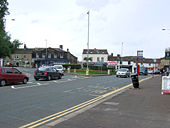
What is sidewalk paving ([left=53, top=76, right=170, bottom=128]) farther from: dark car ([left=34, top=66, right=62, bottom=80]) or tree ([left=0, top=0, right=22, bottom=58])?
tree ([left=0, top=0, right=22, bottom=58])

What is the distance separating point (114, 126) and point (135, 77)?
10.3 meters

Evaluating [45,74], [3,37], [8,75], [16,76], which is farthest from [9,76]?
[3,37]

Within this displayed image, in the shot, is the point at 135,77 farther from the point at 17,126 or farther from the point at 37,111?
the point at 17,126

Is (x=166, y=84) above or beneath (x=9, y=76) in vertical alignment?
beneath

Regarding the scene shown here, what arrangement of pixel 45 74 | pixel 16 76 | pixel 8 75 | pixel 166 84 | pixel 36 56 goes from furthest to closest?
pixel 36 56, pixel 45 74, pixel 16 76, pixel 8 75, pixel 166 84

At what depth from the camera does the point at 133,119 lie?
678 centimetres

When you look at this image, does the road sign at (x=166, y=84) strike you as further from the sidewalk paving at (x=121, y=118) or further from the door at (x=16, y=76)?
the door at (x=16, y=76)

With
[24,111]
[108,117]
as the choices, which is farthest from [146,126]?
[24,111]

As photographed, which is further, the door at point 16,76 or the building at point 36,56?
the building at point 36,56

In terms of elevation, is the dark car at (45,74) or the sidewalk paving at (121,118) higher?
the dark car at (45,74)

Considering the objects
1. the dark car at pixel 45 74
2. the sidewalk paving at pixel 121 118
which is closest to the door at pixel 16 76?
the dark car at pixel 45 74

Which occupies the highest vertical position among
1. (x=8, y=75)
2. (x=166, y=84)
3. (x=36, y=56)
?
(x=36, y=56)

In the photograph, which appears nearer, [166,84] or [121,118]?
[121,118]

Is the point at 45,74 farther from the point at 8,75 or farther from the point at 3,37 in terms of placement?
the point at 3,37
